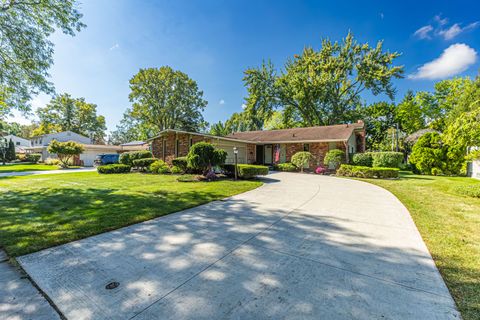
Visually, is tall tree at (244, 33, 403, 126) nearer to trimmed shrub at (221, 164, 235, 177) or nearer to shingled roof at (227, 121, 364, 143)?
shingled roof at (227, 121, 364, 143)

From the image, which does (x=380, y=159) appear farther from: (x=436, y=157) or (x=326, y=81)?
(x=326, y=81)

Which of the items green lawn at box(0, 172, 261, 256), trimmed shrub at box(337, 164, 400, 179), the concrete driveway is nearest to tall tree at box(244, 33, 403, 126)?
trimmed shrub at box(337, 164, 400, 179)

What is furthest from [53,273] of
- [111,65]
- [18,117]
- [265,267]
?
[111,65]

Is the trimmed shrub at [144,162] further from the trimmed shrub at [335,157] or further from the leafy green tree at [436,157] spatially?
the leafy green tree at [436,157]

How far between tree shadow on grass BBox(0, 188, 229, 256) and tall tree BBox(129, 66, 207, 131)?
27.4 m

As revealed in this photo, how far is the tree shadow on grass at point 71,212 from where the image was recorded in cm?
343

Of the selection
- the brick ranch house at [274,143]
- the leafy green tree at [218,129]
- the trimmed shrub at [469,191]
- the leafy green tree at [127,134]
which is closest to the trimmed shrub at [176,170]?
the brick ranch house at [274,143]

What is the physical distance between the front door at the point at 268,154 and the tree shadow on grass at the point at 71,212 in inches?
507

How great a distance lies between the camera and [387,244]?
332 centimetres

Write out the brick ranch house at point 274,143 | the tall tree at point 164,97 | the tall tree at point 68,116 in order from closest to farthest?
the brick ranch house at point 274,143, the tall tree at point 164,97, the tall tree at point 68,116

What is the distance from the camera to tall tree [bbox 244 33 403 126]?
24.3m

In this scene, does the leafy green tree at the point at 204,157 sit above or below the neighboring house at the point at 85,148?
below

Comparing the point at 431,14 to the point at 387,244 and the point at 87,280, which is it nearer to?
the point at 387,244

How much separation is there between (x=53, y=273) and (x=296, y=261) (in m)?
3.06
